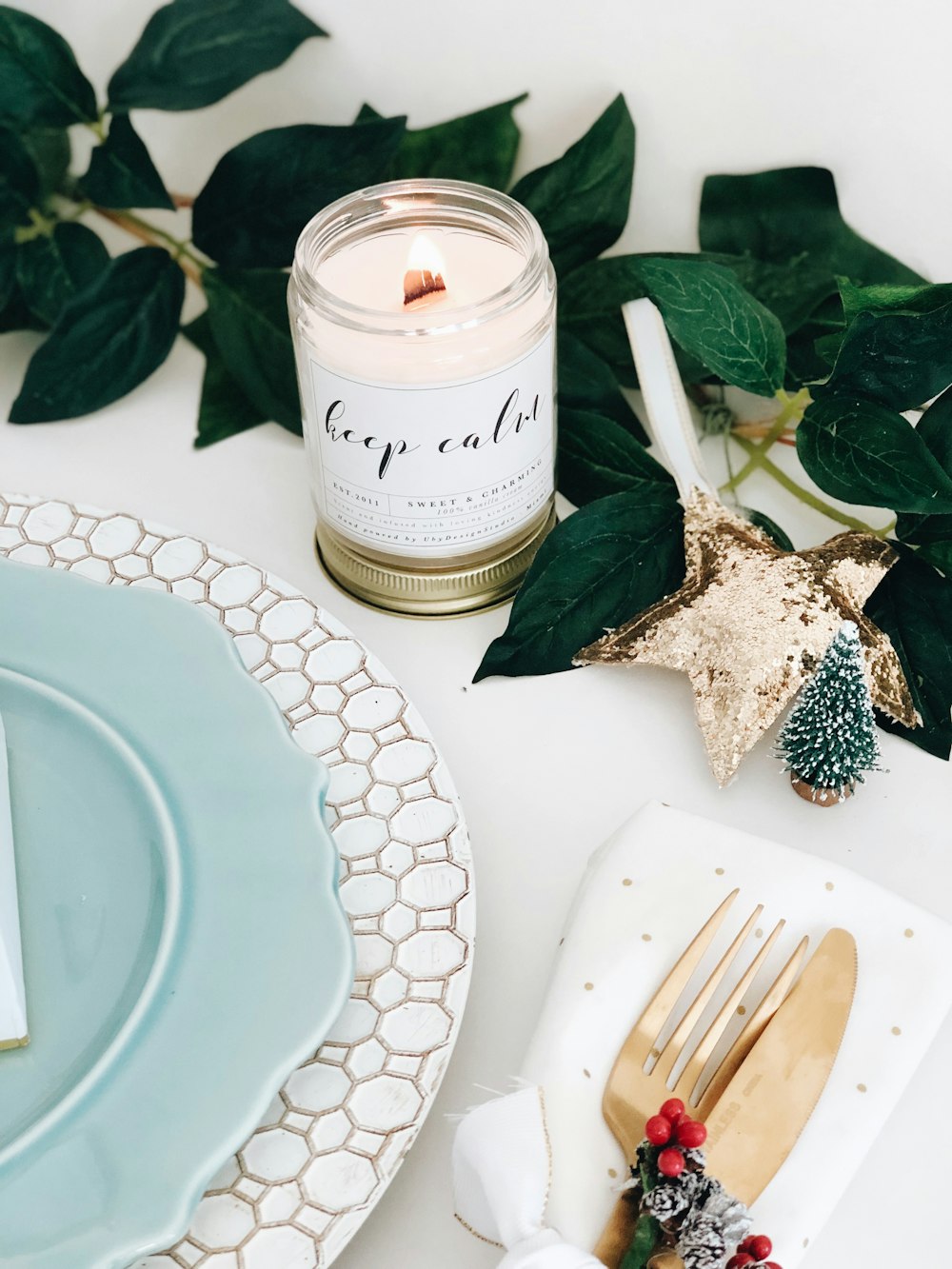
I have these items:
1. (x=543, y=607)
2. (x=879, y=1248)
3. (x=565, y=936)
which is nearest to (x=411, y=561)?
(x=543, y=607)

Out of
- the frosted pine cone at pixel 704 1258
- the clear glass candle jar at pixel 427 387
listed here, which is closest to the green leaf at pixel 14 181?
the clear glass candle jar at pixel 427 387

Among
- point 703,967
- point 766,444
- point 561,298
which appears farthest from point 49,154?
point 703,967

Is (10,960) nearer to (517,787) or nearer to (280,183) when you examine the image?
(517,787)

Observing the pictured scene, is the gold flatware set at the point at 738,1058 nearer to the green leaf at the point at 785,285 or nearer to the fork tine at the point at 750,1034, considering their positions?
the fork tine at the point at 750,1034

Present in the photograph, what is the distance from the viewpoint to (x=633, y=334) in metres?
0.50

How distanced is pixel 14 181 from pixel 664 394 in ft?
1.04

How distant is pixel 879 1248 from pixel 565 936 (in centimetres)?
11

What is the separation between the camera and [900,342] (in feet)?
1.35

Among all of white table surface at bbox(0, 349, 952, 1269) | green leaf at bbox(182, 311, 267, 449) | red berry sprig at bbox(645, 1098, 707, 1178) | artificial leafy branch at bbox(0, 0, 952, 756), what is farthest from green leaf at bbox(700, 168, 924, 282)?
red berry sprig at bbox(645, 1098, 707, 1178)

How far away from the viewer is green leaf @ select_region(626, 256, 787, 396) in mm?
455

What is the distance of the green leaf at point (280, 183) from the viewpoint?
52cm

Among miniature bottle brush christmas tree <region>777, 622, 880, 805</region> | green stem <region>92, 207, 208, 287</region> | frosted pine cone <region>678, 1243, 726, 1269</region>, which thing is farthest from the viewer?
green stem <region>92, 207, 208, 287</region>

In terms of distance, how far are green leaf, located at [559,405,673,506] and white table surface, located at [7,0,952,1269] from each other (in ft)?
0.20

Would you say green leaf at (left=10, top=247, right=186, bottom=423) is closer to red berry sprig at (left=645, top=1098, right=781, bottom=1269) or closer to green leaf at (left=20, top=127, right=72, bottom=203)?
green leaf at (left=20, top=127, right=72, bottom=203)
